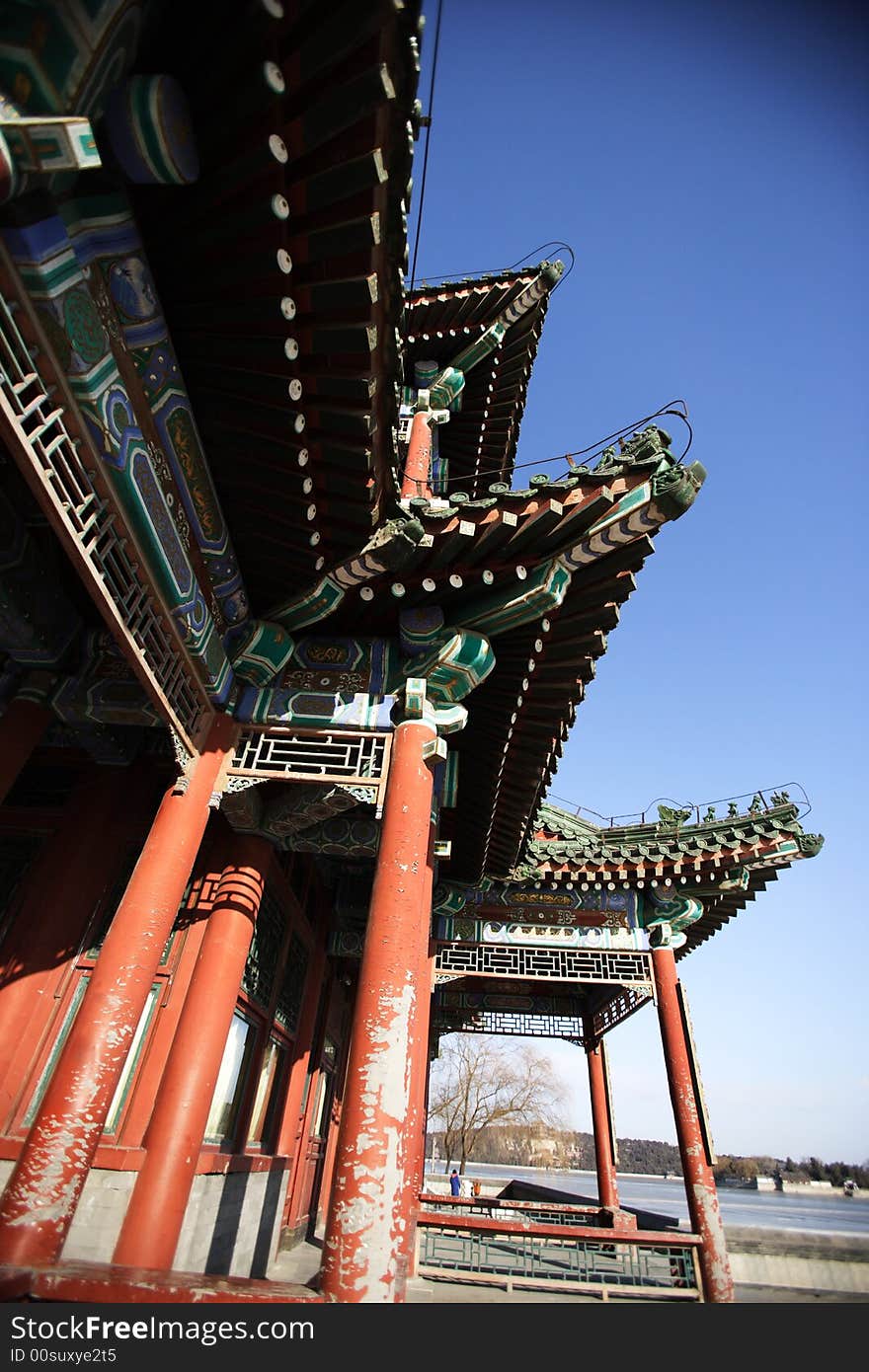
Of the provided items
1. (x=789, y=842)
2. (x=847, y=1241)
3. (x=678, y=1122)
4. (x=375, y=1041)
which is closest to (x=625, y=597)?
(x=375, y=1041)

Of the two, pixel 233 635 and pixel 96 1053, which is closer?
pixel 96 1053

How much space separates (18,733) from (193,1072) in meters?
3.61

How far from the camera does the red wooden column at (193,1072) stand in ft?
17.4

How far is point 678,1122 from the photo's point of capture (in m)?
9.80

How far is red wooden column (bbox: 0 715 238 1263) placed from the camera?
13.6 ft

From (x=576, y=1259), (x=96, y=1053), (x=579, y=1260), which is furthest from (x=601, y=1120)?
(x=96, y=1053)

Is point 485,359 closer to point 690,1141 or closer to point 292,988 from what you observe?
point 292,988

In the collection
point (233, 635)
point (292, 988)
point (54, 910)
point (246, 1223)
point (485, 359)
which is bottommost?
point (246, 1223)

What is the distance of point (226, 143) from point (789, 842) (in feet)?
38.6

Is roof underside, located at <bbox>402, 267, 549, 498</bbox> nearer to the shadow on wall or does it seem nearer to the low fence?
the shadow on wall

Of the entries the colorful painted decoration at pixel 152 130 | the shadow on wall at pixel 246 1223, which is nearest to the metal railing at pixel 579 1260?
the shadow on wall at pixel 246 1223

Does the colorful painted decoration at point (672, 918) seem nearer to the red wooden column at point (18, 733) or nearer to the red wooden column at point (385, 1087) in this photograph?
the red wooden column at point (385, 1087)

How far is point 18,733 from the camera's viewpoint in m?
→ 6.45

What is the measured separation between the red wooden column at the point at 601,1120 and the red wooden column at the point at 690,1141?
3455 millimetres
